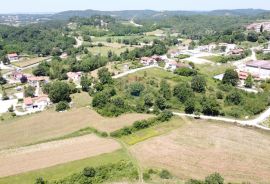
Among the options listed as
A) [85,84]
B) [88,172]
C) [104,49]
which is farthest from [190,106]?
[104,49]

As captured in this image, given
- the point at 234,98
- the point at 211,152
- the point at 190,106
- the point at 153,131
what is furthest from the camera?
the point at 234,98

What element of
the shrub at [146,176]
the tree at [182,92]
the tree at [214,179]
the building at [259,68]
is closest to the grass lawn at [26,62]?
the tree at [182,92]

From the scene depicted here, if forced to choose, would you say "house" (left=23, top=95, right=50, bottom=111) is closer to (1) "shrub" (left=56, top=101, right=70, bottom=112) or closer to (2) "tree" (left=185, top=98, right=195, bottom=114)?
(1) "shrub" (left=56, top=101, right=70, bottom=112)

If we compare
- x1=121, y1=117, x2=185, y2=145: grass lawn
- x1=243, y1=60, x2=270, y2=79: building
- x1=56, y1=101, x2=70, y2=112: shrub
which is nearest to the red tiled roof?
x1=56, y1=101, x2=70, y2=112: shrub

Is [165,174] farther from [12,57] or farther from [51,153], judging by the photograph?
[12,57]

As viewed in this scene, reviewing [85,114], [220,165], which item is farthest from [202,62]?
[220,165]

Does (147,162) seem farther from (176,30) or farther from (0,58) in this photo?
(176,30)

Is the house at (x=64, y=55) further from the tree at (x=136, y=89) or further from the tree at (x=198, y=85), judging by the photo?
the tree at (x=198, y=85)
